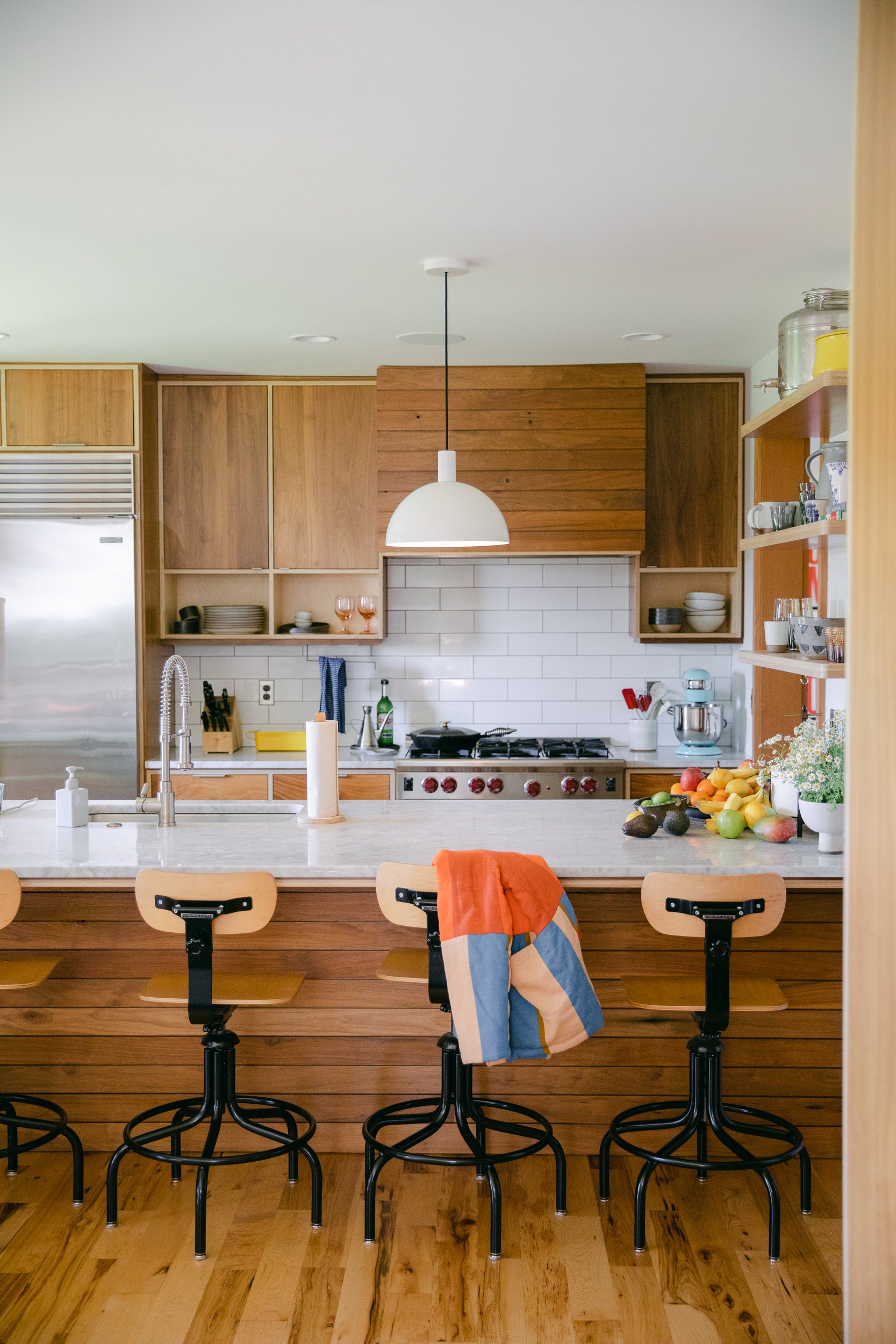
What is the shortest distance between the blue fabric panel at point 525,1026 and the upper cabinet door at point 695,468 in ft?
9.73

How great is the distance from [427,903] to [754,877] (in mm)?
762

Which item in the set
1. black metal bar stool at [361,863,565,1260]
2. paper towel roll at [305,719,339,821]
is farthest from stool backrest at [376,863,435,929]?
paper towel roll at [305,719,339,821]

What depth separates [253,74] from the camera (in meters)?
2.25

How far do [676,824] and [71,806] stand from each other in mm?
1790

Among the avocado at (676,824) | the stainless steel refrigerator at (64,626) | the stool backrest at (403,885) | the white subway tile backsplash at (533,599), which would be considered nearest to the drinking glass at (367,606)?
the white subway tile backsplash at (533,599)

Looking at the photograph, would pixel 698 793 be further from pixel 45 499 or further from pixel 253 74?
pixel 45 499

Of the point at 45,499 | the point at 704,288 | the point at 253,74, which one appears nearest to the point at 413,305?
the point at 704,288

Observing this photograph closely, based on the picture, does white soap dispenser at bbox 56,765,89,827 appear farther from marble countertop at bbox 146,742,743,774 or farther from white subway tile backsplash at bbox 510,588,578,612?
white subway tile backsplash at bbox 510,588,578,612

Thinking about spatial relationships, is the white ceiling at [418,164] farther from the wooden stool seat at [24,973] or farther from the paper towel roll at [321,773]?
the wooden stool seat at [24,973]

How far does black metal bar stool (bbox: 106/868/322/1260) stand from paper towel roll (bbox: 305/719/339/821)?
57 cm

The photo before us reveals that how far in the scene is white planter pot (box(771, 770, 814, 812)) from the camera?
10.00 ft

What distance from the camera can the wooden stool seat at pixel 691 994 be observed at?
8.50 feet

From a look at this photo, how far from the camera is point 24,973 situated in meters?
2.78

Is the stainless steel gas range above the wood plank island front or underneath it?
above
